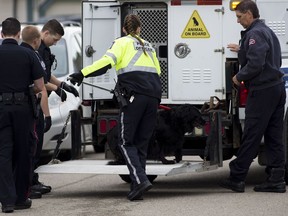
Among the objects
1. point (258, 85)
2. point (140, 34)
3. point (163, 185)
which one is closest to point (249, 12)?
point (258, 85)

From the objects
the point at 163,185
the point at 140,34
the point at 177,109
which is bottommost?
the point at 163,185

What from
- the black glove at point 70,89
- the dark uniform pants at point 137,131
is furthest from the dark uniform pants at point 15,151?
the black glove at point 70,89

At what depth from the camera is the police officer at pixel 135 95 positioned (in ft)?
35.0

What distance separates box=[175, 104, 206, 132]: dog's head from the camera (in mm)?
11258

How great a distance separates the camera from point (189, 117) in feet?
36.9

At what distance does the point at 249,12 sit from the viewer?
1102cm

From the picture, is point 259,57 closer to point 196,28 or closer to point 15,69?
point 196,28

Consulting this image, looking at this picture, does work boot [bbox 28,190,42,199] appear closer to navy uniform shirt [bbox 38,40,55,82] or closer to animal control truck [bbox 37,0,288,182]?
animal control truck [bbox 37,0,288,182]

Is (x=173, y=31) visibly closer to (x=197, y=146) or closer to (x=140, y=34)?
(x=140, y=34)

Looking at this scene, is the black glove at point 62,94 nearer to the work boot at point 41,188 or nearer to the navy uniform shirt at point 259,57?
the work boot at point 41,188

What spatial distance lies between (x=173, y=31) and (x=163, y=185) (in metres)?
1.79

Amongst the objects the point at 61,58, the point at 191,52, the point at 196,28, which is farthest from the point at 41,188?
the point at 61,58

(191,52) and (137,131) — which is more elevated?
(191,52)

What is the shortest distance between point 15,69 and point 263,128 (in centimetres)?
272
